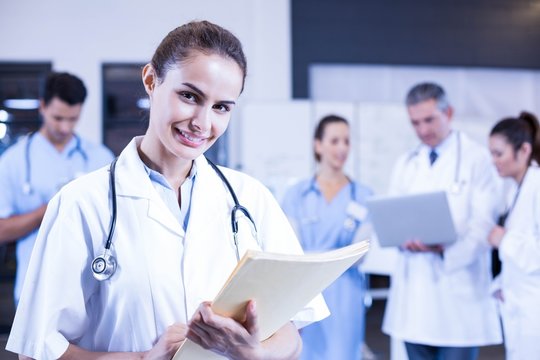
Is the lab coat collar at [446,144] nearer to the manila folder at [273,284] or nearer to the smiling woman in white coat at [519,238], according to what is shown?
the smiling woman in white coat at [519,238]

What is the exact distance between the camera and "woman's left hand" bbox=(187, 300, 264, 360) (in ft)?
2.62

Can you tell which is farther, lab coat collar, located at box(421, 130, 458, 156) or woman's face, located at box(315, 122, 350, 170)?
woman's face, located at box(315, 122, 350, 170)

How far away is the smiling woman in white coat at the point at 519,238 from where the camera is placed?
80.2 inches

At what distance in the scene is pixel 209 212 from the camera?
102 cm

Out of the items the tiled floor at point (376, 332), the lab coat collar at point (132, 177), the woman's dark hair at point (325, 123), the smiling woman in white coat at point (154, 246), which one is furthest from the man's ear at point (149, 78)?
the tiled floor at point (376, 332)

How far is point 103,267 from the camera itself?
88cm

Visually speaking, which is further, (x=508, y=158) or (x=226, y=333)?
(x=508, y=158)

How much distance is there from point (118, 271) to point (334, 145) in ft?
6.08

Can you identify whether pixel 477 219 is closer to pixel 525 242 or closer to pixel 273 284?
pixel 525 242

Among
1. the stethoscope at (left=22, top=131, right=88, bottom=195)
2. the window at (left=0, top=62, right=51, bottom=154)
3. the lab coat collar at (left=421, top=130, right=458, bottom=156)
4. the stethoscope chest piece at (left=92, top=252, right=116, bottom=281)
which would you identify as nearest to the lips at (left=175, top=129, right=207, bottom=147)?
the stethoscope chest piece at (left=92, top=252, right=116, bottom=281)

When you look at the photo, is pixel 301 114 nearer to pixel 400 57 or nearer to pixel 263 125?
pixel 263 125

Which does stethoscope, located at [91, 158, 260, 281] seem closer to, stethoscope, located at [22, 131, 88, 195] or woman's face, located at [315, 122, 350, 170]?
stethoscope, located at [22, 131, 88, 195]

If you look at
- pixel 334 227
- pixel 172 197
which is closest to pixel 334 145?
pixel 334 227

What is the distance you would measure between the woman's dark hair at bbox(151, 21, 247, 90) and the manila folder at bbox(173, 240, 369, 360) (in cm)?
37
